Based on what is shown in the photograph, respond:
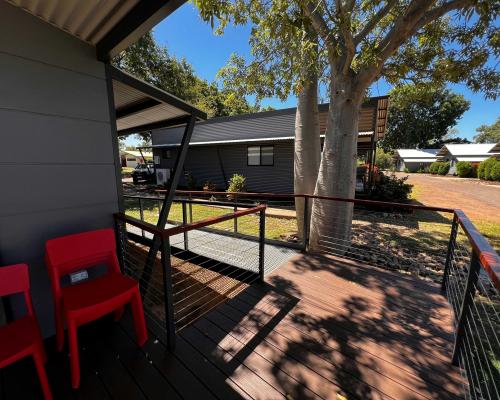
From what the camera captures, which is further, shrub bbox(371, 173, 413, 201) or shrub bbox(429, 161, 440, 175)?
shrub bbox(429, 161, 440, 175)

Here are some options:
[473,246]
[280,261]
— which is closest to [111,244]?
[280,261]

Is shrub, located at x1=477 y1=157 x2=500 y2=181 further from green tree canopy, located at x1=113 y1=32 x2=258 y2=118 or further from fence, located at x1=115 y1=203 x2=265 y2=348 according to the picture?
fence, located at x1=115 y1=203 x2=265 y2=348

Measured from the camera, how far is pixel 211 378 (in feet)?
5.33

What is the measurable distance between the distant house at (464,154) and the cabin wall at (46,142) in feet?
112

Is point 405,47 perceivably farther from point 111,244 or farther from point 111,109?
point 111,244

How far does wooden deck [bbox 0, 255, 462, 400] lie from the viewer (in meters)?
1.54

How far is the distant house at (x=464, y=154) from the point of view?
27.2m

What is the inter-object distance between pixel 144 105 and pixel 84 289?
2306 millimetres

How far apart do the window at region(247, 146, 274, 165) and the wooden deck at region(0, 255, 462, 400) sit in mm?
8553

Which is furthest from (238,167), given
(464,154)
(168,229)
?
(464,154)

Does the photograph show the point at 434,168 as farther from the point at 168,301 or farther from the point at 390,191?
the point at 168,301

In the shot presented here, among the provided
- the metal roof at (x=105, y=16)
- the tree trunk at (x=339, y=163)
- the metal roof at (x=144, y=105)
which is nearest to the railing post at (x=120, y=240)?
the metal roof at (x=144, y=105)

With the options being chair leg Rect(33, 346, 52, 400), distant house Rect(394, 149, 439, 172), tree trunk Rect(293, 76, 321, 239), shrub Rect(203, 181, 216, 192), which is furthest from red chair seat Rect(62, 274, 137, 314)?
distant house Rect(394, 149, 439, 172)

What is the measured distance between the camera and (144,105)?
2996 millimetres
